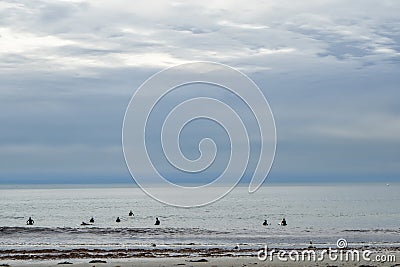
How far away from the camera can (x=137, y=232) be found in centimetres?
6606

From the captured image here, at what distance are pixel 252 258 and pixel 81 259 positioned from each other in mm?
9851

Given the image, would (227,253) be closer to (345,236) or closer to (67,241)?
(67,241)

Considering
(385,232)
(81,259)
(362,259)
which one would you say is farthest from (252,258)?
(385,232)

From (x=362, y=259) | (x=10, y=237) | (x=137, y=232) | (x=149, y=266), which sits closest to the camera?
(x=149, y=266)

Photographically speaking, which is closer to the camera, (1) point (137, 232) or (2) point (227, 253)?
(2) point (227, 253)

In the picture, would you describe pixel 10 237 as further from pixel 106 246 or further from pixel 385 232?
pixel 385 232

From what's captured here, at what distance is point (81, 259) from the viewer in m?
38.1

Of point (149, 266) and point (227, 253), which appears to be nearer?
point (149, 266)

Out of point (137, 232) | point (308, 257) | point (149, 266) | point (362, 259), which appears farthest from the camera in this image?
point (137, 232)

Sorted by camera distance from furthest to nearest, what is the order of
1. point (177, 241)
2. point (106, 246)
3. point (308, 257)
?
point (177, 241)
point (106, 246)
point (308, 257)

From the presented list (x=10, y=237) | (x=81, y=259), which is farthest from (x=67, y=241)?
(x=81, y=259)

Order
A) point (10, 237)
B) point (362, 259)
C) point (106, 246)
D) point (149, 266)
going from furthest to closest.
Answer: point (10, 237), point (106, 246), point (362, 259), point (149, 266)

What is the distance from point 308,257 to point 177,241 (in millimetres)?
19221

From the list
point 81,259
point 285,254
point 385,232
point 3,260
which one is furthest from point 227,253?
point 385,232
